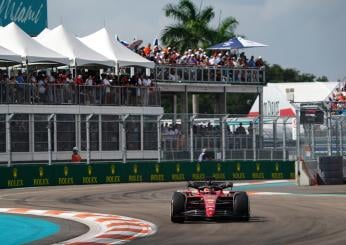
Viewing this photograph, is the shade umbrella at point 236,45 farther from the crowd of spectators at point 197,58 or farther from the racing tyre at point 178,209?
the racing tyre at point 178,209

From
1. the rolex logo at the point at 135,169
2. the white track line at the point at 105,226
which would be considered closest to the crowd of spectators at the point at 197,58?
the rolex logo at the point at 135,169

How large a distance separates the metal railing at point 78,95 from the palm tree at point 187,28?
16.9 meters

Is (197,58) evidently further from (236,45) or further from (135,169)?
(135,169)

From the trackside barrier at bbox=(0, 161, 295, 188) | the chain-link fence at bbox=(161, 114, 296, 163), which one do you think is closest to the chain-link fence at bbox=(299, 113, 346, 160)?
the chain-link fence at bbox=(161, 114, 296, 163)

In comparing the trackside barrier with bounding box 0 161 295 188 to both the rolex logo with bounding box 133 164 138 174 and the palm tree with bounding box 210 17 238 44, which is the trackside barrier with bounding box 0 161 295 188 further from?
the palm tree with bounding box 210 17 238 44

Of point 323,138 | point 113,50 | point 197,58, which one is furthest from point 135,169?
point 197,58

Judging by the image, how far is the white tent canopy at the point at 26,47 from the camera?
38.6 meters

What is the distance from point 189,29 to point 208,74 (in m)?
11.5

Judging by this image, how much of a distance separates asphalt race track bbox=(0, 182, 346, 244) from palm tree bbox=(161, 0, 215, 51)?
26.0m

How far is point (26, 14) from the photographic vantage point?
49.5 m

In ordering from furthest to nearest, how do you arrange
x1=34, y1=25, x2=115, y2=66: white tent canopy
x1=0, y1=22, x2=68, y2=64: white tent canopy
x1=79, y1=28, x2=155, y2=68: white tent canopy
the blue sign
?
the blue sign
x1=79, y1=28, x2=155, y2=68: white tent canopy
x1=34, y1=25, x2=115, y2=66: white tent canopy
x1=0, y1=22, x2=68, y2=64: white tent canopy

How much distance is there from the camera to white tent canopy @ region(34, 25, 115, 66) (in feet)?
133

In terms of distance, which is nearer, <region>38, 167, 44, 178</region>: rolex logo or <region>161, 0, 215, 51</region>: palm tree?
<region>38, 167, 44, 178</region>: rolex logo

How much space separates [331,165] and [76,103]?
11440 mm
